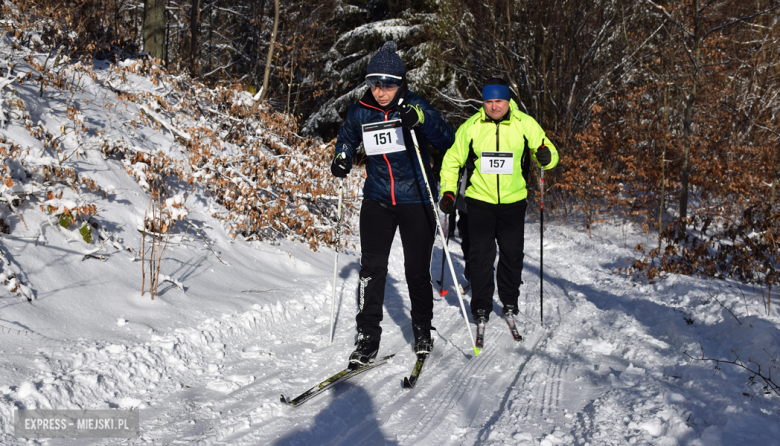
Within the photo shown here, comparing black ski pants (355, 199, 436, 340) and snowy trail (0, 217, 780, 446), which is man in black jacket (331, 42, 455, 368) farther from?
snowy trail (0, 217, 780, 446)

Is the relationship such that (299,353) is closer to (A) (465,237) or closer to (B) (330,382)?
(B) (330,382)

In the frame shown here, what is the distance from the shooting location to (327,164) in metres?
8.86

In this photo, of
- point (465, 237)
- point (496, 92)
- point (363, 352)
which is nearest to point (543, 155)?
point (496, 92)

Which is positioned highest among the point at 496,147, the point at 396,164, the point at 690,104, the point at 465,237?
the point at 690,104

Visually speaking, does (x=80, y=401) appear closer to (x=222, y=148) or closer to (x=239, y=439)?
(x=239, y=439)

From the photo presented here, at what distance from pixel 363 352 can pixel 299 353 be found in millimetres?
667

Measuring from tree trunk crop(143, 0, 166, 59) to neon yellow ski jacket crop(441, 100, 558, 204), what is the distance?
8286 millimetres

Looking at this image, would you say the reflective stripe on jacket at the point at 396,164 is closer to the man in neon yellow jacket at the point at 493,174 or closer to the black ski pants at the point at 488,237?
the man in neon yellow jacket at the point at 493,174

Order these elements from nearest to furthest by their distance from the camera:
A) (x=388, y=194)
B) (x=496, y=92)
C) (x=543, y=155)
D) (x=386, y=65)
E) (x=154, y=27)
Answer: (x=386, y=65)
(x=388, y=194)
(x=496, y=92)
(x=543, y=155)
(x=154, y=27)

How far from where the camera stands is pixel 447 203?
13.5ft

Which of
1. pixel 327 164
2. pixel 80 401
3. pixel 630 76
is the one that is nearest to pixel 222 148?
pixel 327 164

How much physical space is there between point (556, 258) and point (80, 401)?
9.93 m

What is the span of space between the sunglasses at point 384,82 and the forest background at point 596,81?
3843mm

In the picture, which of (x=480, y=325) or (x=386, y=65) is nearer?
(x=386, y=65)
